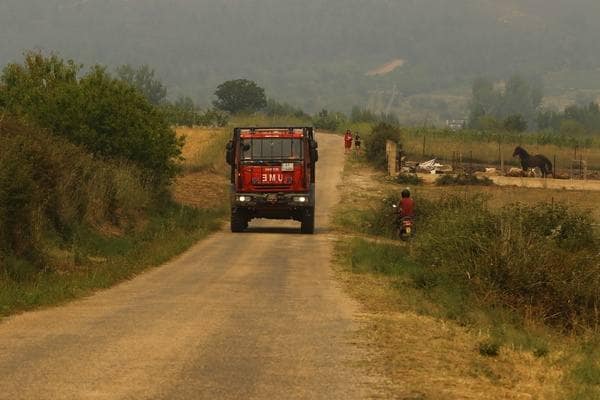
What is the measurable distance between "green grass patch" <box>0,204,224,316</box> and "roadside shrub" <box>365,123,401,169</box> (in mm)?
34138

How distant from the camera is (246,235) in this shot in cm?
3522

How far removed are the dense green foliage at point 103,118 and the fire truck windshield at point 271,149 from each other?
5.93 m

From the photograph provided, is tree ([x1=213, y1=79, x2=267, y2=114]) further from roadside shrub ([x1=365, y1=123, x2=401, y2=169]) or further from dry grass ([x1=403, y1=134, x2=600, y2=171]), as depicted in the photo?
roadside shrub ([x1=365, y1=123, x2=401, y2=169])

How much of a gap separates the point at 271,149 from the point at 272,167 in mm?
611

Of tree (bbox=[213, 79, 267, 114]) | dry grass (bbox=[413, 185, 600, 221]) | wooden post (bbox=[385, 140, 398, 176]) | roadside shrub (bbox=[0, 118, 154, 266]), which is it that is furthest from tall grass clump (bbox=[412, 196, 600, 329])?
tree (bbox=[213, 79, 267, 114])

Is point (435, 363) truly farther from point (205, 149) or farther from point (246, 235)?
point (205, 149)

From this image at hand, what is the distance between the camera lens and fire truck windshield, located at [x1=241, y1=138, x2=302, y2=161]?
34281mm

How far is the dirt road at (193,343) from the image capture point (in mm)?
9930

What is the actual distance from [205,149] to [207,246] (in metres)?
46.5

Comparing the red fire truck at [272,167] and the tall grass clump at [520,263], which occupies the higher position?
the red fire truck at [272,167]

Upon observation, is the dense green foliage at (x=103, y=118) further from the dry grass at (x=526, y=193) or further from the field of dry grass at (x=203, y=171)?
the dry grass at (x=526, y=193)

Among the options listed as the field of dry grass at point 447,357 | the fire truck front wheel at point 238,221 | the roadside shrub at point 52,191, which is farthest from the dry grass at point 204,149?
the field of dry grass at point 447,357

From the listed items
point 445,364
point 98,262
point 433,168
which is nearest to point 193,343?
point 445,364

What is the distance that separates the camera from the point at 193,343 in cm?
1247
